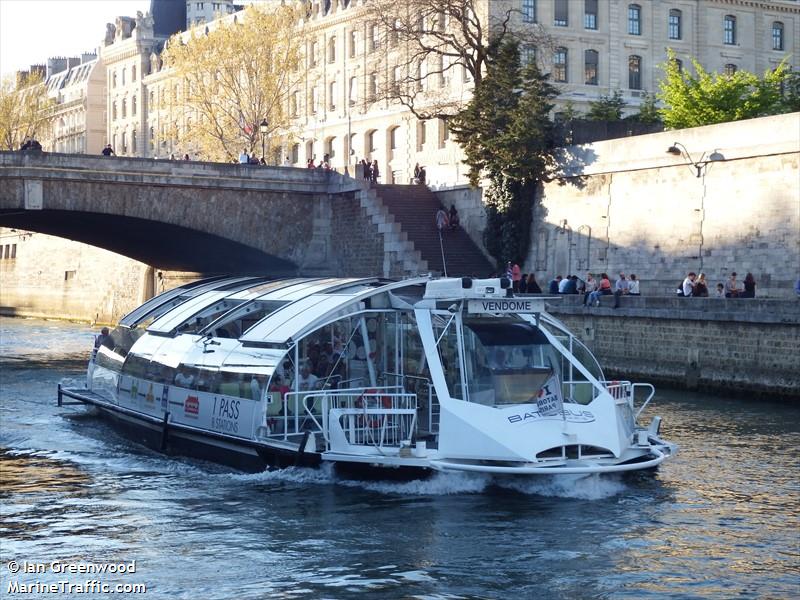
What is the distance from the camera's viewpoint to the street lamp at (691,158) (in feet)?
123

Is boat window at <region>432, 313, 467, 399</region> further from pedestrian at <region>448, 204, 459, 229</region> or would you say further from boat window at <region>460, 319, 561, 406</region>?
pedestrian at <region>448, 204, 459, 229</region>

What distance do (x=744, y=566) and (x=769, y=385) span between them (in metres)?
15.6

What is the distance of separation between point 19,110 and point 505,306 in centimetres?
8056

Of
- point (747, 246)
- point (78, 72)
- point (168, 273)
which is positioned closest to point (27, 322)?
point (168, 273)

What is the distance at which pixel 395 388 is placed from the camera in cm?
2003

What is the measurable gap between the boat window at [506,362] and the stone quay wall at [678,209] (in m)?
17.7

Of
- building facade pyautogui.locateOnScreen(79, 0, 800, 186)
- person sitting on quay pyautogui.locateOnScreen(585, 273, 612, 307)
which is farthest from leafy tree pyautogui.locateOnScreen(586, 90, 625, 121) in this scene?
person sitting on quay pyautogui.locateOnScreen(585, 273, 612, 307)

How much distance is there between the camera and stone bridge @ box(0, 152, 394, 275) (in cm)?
4294

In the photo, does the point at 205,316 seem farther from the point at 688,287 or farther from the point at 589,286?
the point at 589,286

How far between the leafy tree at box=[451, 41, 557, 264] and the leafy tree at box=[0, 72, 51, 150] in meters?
52.5

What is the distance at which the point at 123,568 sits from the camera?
49.2ft

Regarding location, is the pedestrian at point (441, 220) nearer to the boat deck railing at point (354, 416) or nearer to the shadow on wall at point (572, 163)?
the shadow on wall at point (572, 163)

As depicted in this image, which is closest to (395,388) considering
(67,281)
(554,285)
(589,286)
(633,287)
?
(633,287)

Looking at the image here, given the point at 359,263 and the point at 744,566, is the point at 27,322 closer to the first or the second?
the point at 359,263
